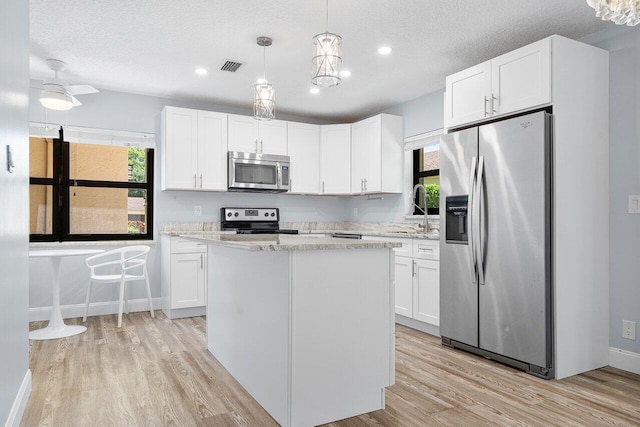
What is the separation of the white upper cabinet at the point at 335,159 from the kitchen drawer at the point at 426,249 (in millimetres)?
1745

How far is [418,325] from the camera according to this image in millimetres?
4004

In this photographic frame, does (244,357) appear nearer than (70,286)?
Yes

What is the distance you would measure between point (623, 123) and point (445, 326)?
1936 mm

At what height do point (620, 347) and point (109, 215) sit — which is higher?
point (109, 215)

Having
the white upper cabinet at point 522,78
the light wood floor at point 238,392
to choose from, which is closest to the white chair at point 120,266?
the light wood floor at point 238,392

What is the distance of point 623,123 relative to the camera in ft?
9.77

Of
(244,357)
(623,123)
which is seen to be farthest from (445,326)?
(623,123)

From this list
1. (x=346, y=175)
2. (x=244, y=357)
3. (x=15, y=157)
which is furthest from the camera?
(x=346, y=175)

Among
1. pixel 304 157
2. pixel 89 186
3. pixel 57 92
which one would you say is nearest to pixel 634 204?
pixel 304 157

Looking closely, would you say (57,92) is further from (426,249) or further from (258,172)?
(426,249)

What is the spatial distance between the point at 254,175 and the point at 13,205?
314 centimetres

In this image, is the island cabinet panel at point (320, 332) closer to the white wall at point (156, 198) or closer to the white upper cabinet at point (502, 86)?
the white upper cabinet at point (502, 86)

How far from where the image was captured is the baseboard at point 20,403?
1950mm

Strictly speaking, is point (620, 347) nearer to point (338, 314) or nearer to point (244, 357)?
point (338, 314)
